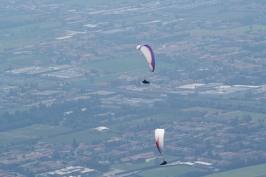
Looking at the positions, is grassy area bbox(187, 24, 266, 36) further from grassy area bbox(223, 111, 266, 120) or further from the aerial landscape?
grassy area bbox(223, 111, 266, 120)

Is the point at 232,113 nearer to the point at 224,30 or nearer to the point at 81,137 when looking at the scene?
the point at 81,137

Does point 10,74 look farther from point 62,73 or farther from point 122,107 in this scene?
point 122,107

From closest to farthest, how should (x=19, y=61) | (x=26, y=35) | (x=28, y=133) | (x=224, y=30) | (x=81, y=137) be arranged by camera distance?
(x=81, y=137)
(x=28, y=133)
(x=19, y=61)
(x=224, y=30)
(x=26, y=35)

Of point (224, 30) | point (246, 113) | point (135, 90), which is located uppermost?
point (224, 30)

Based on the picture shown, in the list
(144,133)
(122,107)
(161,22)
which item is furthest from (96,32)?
(144,133)

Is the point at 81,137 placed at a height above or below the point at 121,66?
below

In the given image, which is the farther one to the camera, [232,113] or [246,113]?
[232,113]

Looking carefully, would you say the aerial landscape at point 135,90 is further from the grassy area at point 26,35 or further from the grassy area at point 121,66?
the grassy area at point 26,35

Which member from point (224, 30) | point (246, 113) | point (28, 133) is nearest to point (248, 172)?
point (246, 113)
